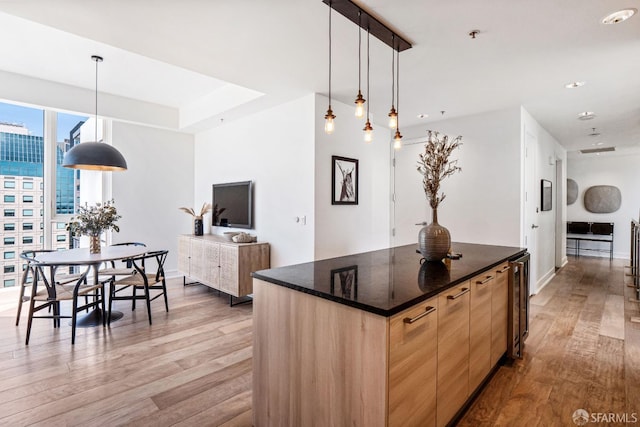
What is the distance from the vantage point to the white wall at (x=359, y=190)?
151 inches

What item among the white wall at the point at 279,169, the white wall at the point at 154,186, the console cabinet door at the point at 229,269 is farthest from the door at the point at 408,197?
the white wall at the point at 154,186

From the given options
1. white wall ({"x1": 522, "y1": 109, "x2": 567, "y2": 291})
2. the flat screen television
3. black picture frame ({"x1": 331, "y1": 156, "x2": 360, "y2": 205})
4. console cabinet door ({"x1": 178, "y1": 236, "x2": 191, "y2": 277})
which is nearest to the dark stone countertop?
black picture frame ({"x1": 331, "y1": 156, "x2": 360, "y2": 205})

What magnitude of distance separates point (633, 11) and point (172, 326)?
4658mm

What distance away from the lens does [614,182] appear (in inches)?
313

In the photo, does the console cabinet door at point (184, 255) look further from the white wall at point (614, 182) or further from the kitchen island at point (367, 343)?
the white wall at point (614, 182)

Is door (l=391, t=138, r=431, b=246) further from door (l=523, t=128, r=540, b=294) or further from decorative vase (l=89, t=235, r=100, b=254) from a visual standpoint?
decorative vase (l=89, t=235, r=100, b=254)

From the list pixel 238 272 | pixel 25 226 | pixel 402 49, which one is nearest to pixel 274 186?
pixel 238 272

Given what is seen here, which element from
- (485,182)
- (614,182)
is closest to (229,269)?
(485,182)

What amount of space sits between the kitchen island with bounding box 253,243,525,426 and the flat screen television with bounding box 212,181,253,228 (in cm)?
276

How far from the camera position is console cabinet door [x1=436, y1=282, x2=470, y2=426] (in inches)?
66.0

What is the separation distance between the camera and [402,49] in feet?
8.72

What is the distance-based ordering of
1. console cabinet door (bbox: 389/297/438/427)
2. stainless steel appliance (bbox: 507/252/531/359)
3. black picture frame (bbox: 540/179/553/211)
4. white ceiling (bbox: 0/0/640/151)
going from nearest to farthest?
console cabinet door (bbox: 389/297/438/427)
white ceiling (bbox: 0/0/640/151)
stainless steel appliance (bbox: 507/252/531/359)
black picture frame (bbox: 540/179/553/211)

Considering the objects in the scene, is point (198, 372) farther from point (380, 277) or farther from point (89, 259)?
point (89, 259)

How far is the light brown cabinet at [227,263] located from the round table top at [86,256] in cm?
82
